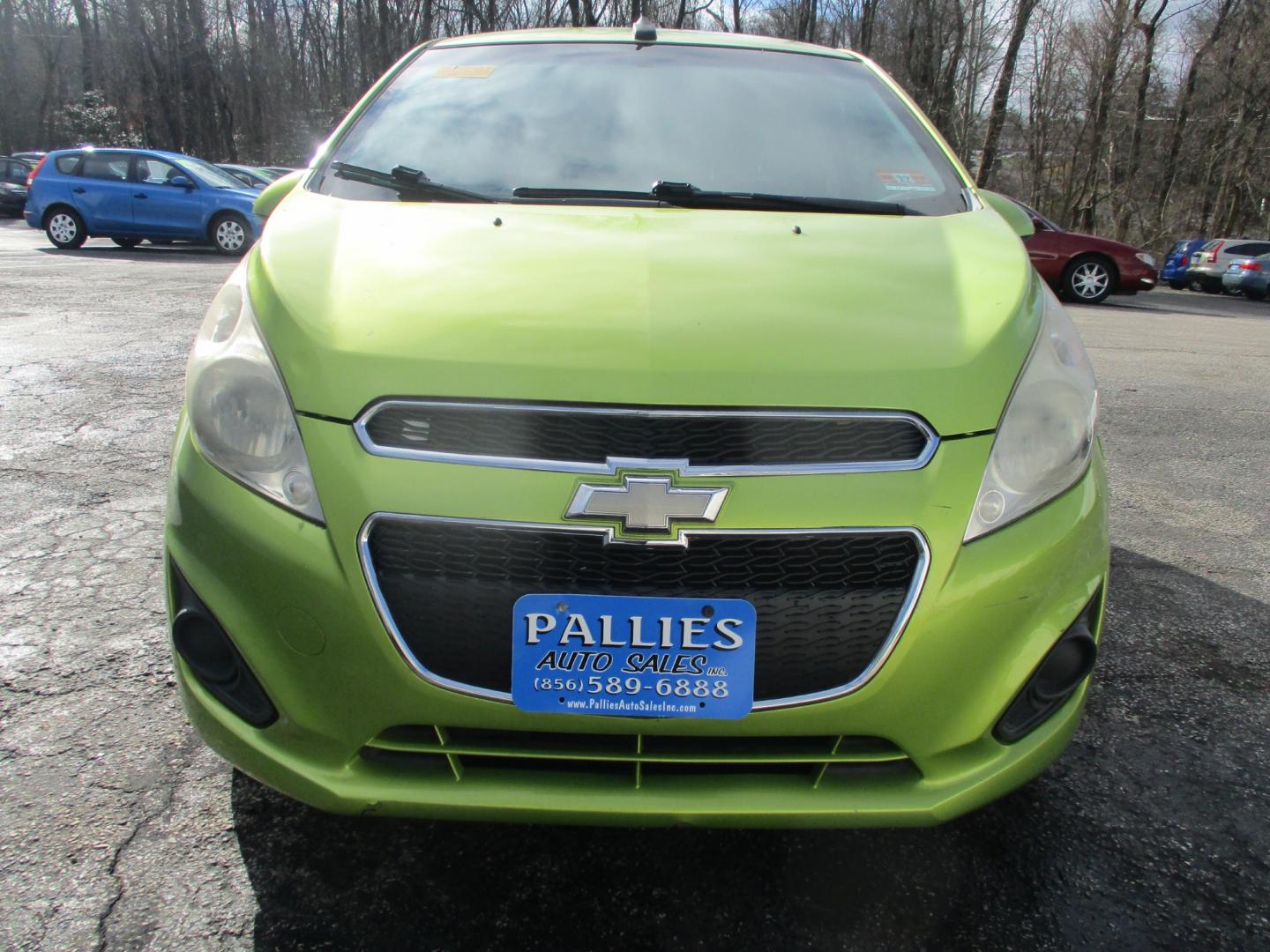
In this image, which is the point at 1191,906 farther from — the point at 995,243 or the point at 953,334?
the point at 995,243

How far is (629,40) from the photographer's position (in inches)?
112

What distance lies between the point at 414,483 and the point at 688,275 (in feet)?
2.04

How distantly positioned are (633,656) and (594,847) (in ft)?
1.88

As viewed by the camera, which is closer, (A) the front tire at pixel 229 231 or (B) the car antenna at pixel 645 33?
(B) the car antenna at pixel 645 33

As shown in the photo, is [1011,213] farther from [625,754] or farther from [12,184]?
[12,184]

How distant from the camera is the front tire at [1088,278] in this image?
45.2 feet

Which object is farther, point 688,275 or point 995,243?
point 995,243

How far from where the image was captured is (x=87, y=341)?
21.7 ft

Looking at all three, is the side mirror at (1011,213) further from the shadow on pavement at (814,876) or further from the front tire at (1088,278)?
the front tire at (1088,278)

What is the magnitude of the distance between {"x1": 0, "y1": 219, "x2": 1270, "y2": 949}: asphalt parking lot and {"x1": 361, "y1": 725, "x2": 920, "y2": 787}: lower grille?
32 centimetres

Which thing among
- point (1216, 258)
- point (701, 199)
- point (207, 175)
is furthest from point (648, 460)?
point (1216, 258)

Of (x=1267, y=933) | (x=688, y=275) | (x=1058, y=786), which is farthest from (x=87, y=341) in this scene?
(x=1267, y=933)

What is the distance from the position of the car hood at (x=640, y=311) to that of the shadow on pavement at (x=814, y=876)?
810 mm

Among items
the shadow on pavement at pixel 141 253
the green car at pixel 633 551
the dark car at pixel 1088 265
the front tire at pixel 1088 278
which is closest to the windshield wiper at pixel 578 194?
the green car at pixel 633 551
